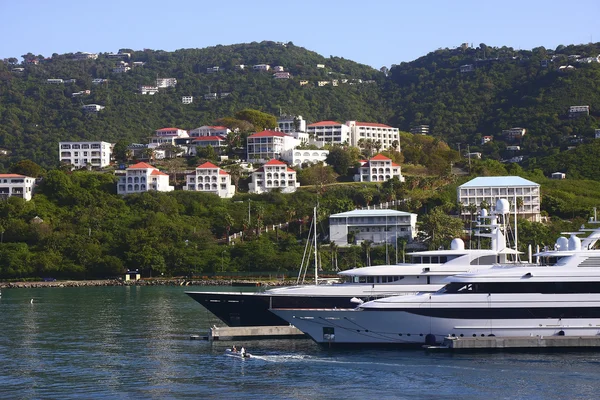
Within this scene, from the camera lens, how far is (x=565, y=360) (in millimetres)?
44875

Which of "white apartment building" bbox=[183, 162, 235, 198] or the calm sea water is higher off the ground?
"white apartment building" bbox=[183, 162, 235, 198]

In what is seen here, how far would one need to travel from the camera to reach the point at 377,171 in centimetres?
13862

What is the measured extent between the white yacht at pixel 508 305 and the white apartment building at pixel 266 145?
99.1 meters

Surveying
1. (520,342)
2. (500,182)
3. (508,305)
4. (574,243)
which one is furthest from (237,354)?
(500,182)

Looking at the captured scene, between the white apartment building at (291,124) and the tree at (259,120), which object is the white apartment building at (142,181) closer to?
the white apartment building at (291,124)

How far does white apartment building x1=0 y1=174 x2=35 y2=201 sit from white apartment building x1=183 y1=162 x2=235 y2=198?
22.1m

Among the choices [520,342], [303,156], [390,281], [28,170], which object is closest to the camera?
[520,342]

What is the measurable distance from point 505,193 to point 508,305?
75389 mm

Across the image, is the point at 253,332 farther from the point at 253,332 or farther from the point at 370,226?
the point at 370,226

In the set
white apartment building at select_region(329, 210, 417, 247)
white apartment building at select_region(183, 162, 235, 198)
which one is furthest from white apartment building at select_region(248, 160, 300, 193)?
white apartment building at select_region(329, 210, 417, 247)

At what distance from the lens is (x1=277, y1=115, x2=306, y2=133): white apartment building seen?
162 m

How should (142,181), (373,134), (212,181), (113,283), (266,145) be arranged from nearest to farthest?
(113,283) → (142,181) → (212,181) → (266,145) → (373,134)

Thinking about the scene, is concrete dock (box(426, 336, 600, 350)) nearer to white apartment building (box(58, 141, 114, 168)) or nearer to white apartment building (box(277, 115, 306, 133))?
white apartment building (box(58, 141, 114, 168))

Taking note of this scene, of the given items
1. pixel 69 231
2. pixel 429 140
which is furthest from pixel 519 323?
pixel 429 140
